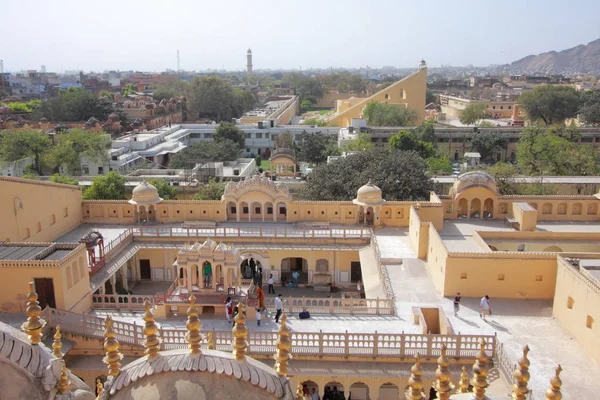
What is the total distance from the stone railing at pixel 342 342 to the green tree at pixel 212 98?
71.5 meters

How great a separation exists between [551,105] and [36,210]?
222 ft

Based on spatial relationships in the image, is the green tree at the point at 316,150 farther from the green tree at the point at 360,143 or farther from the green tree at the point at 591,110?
the green tree at the point at 591,110

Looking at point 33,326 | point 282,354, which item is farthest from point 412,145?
point 33,326

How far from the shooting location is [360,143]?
48719 mm

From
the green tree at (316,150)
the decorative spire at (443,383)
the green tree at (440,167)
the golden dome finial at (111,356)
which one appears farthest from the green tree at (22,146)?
the decorative spire at (443,383)

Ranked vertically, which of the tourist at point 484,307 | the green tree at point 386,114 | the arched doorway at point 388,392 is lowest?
the arched doorway at point 388,392

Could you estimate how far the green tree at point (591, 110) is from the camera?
6594 cm

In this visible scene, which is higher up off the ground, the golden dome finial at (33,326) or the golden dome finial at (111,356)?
the golden dome finial at (33,326)

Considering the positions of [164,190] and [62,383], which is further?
[164,190]

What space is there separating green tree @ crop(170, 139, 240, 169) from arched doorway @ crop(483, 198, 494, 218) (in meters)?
28.1

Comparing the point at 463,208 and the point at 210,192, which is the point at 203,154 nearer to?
the point at 210,192

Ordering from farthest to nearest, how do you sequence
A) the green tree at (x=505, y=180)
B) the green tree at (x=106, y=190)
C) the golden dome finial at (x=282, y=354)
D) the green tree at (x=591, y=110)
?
the green tree at (x=591, y=110) < the green tree at (x=505, y=180) < the green tree at (x=106, y=190) < the golden dome finial at (x=282, y=354)

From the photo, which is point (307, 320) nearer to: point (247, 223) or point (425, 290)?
point (425, 290)

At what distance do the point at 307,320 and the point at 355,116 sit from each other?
55.0m
